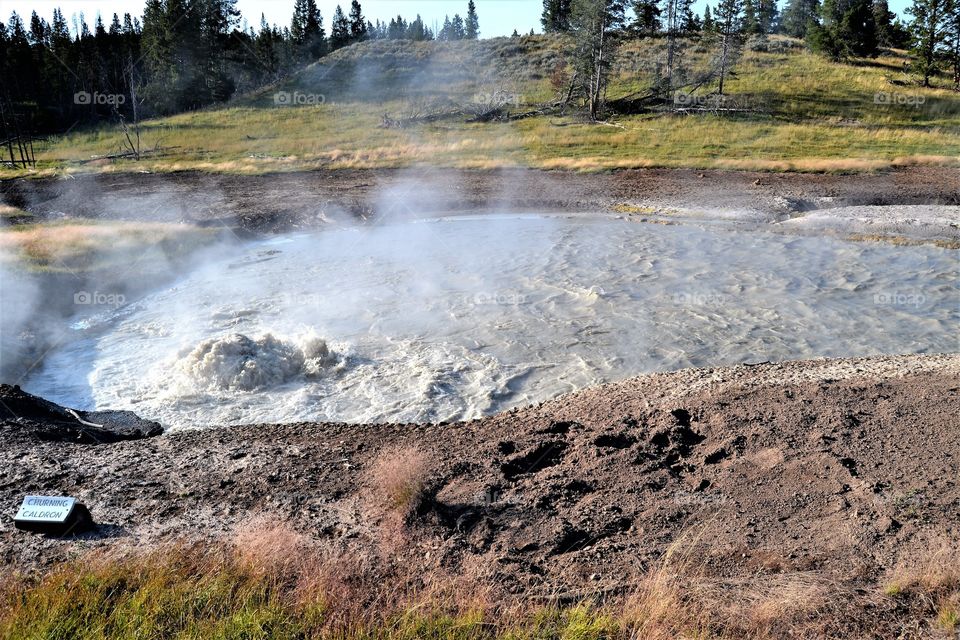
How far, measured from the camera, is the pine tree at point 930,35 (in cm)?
4703

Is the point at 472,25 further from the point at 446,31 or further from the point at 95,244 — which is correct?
the point at 95,244

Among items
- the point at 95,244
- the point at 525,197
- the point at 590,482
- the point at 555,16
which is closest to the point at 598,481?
the point at 590,482

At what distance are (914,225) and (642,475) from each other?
1555cm

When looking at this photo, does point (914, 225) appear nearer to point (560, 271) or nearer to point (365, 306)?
point (560, 271)

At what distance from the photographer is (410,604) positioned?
438cm

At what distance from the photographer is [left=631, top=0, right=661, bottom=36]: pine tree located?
61438mm

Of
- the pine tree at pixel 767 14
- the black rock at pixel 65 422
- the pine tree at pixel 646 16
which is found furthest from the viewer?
the pine tree at pixel 767 14

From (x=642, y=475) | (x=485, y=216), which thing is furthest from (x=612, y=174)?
(x=642, y=475)

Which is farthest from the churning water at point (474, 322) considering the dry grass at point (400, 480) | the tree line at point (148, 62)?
the tree line at point (148, 62)

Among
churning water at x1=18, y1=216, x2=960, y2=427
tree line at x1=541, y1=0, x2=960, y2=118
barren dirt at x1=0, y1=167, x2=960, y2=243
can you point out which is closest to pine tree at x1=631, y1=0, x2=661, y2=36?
tree line at x1=541, y1=0, x2=960, y2=118

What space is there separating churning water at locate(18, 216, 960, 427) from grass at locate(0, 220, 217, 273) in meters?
1.51

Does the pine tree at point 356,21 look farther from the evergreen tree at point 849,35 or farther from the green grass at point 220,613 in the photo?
the green grass at point 220,613

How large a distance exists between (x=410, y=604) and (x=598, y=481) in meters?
2.35

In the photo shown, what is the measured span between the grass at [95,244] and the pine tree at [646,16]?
175 feet
